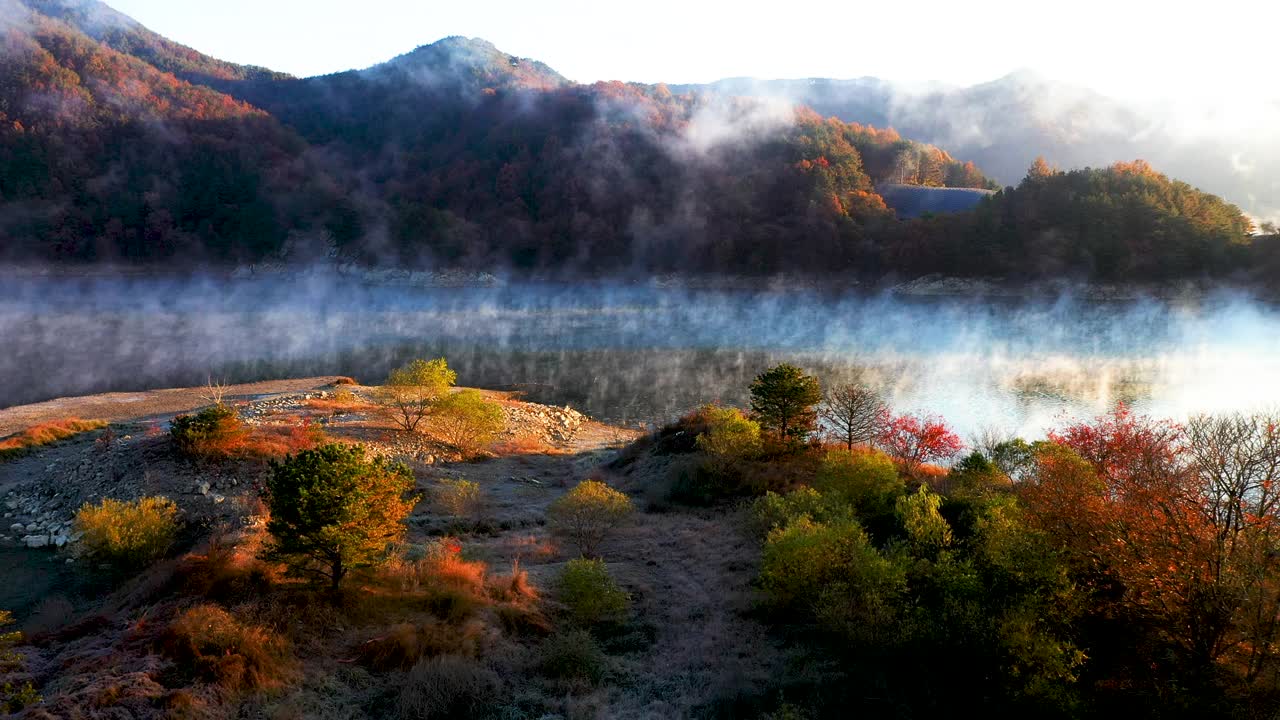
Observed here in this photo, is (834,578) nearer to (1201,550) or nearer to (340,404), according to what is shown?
(1201,550)

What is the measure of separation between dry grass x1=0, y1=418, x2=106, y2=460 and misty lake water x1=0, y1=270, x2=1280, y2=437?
1328 centimetres

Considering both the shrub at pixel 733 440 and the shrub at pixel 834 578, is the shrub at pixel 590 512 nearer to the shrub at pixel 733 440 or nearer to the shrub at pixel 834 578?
the shrub at pixel 834 578

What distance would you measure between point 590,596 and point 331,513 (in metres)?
4.21

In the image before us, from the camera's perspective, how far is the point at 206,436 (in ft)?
56.1

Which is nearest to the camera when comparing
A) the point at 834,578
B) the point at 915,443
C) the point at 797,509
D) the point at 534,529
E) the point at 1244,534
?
the point at 1244,534

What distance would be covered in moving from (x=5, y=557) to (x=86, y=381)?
1199 inches

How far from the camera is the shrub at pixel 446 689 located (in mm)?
8289

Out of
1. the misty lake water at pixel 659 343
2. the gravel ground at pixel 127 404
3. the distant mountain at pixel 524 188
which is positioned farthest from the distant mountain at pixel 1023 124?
the gravel ground at pixel 127 404

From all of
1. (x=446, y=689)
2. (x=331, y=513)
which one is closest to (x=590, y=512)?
(x=331, y=513)

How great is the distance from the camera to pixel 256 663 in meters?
8.41

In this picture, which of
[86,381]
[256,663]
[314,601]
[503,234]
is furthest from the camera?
[503,234]

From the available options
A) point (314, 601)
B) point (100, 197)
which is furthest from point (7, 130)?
point (314, 601)

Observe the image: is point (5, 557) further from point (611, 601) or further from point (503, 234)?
point (503, 234)

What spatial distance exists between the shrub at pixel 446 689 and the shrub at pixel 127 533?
26.3 ft
